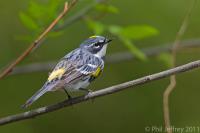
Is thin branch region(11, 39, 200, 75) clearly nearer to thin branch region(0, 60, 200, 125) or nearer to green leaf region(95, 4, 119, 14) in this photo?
green leaf region(95, 4, 119, 14)

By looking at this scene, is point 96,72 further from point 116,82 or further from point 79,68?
point 116,82

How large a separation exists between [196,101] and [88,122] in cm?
105

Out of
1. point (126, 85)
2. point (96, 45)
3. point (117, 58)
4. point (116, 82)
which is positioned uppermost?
point (116, 82)

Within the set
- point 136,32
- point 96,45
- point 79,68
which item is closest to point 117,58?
point 96,45

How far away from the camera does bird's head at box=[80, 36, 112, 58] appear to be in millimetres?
4566

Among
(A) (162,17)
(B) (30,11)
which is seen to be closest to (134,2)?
(A) (162,17)

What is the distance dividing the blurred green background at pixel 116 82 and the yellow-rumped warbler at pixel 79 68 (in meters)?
0.92

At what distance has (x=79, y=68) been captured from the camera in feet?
14.1

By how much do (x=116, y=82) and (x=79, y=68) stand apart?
1.63 meters

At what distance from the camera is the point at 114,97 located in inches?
235

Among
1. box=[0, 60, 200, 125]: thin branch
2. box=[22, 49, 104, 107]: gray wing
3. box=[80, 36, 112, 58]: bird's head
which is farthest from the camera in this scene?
box=[80, 36, 112, 58]: bird's head

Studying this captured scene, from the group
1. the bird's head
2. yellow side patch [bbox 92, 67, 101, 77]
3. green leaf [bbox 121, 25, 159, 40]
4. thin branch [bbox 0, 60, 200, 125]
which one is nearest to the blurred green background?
the bird's head

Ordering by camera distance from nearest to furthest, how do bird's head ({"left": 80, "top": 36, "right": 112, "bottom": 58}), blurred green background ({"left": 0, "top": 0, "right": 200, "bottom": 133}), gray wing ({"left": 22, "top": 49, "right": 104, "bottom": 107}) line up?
gray wing ({"left": 22, "top": 49, "right": 104, "bottom": 107}) < bird's head ({"left": 80, "top": 36, "right": 112, "bottom": 58}) < blurred green background ({"left": 0, "top": 0, "right": 200, "bottom": 133})

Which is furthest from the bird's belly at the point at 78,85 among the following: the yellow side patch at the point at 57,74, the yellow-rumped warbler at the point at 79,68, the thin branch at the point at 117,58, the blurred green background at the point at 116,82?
the blurred green background at the point at 116,82
